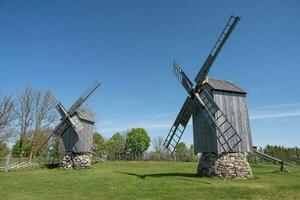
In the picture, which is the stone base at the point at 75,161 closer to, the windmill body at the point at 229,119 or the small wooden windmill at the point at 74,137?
the small wooden windmill at the point at 74,137

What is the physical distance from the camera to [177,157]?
159 feet

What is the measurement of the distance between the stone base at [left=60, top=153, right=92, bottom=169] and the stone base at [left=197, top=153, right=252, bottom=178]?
14.8m

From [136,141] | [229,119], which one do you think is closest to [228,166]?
[229,119]

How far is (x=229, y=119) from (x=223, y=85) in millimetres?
2661

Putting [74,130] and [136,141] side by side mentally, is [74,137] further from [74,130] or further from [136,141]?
[136,141]

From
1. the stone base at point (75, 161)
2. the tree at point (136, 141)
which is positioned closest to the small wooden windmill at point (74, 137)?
the stone base at point (75, 161)

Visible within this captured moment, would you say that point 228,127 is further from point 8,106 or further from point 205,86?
point 8,106

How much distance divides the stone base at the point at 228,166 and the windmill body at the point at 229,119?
0.41 metres

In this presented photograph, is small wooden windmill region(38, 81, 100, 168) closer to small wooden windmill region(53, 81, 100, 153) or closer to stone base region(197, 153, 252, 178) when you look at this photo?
small wooden windmill region(53, 81, 100, 153)

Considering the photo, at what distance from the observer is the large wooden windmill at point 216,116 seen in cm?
1802

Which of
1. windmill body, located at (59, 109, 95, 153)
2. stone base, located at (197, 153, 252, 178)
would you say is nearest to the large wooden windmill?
stone base, located at (197, 153, 252, 178)

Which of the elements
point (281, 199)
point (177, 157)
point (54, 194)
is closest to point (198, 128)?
point (281, 199)

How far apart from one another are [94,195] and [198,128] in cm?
960

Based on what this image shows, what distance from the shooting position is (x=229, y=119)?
61.6ft
